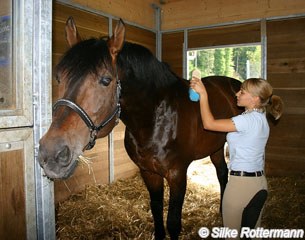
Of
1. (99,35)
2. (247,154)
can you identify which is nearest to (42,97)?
(247,154)

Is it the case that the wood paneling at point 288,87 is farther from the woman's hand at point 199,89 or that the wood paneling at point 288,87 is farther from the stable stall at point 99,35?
the woman's hand at point 199,89

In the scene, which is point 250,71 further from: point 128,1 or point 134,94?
point 134,94

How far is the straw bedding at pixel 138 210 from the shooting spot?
8.31ft

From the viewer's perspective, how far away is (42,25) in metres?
1.11

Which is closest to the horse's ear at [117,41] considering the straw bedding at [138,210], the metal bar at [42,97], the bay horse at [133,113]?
the bay horse at [133,113]

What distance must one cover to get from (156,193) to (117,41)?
1.29 metres

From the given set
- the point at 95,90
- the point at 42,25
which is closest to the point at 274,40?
the point at 95,90

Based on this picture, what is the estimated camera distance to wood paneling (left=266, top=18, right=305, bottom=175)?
373 centimetres

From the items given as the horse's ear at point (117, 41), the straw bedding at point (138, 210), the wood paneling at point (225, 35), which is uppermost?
the wood paneling at point (225, 35)

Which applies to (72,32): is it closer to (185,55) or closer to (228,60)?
(185,55)

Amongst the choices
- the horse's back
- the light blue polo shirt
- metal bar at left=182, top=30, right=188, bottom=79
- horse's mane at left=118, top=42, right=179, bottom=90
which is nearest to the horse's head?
horse's mane at left=118, top=42, right=179, bottom=90

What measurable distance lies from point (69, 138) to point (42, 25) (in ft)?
1.54

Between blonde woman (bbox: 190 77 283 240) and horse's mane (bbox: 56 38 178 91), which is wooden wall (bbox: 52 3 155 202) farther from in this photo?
blonde woman (bbox: 190 77 283 240)

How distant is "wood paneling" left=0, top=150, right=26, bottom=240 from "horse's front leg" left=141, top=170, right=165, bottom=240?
122 cm
